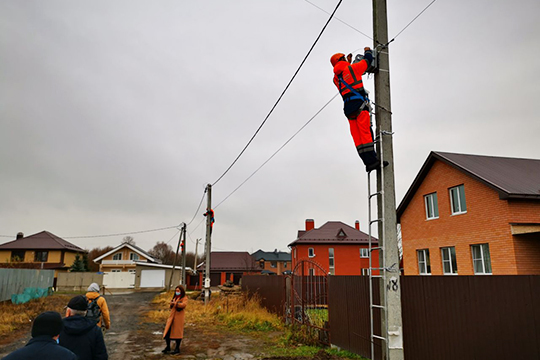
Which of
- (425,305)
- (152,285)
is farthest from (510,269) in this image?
(152,285)

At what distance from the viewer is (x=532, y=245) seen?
14703mm

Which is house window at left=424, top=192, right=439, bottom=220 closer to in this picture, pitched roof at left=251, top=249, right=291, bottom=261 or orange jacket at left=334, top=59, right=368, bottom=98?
orange jacket at left=334, top=59, right=368, bottom=98

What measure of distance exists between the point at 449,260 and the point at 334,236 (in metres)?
23.5

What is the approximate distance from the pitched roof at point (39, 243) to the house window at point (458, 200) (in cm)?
4434

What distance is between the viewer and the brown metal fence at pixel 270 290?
15.0 meters

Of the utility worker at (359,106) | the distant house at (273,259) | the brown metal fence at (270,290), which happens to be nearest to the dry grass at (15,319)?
the brown metal fence at (270,290)

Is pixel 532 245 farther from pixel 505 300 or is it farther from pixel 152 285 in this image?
pixel 152 285

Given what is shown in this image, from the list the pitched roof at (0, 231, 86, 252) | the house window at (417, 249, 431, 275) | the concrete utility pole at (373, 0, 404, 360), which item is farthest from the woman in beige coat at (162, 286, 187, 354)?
the pitched roof at (0, 231, 86, 252)

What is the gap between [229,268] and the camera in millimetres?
57125

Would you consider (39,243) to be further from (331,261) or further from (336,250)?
(336,250)

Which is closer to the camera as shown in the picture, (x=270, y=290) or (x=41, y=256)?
(x=270, y=290)

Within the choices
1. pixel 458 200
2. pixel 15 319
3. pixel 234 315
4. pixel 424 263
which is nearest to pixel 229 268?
pixel 424 263

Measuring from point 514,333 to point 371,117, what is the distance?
12.4 ft

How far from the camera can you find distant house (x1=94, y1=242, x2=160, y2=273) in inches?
1913
